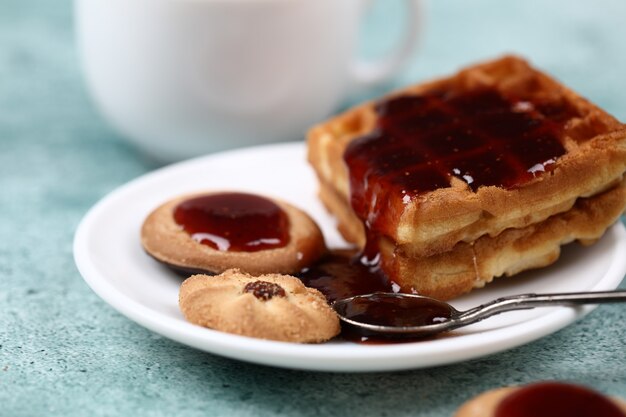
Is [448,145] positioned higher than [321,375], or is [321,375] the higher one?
[448,145]

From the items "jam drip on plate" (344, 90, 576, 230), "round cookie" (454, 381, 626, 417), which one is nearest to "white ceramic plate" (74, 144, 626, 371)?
"round cookie" (454, 381, 626, 417)

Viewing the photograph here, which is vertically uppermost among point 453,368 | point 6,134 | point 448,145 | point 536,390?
point 448,145

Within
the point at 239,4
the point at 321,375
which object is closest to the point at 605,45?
the point at 239,4

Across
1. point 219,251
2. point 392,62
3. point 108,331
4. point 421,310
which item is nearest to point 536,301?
point 421,310

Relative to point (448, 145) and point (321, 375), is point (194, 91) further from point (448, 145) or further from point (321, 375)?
point (321, 375)

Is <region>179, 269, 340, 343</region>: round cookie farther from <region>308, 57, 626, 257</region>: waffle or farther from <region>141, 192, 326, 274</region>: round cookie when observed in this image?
<region>308, 57, 626, 257</region>: waffle

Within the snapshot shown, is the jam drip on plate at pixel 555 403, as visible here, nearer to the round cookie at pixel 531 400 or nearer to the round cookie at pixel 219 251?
the round cookie at pixel 531 400

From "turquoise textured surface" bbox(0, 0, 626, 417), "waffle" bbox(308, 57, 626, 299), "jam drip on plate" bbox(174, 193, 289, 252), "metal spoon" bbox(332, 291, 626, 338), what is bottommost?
"turquoise textured surface" bbox(0, 0, 626, 417)
